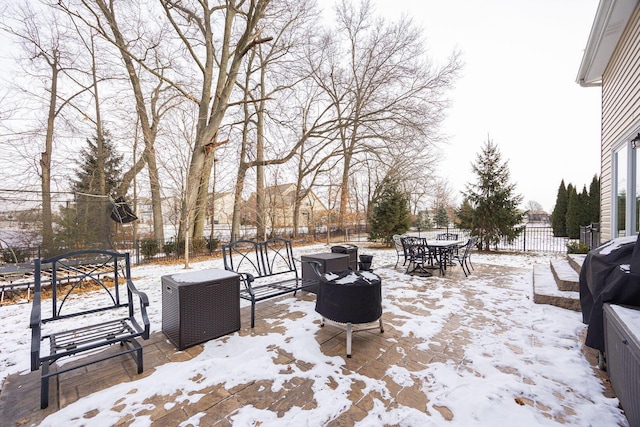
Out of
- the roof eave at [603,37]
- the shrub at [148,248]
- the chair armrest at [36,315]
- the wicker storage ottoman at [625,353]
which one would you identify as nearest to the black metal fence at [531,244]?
the roof eave at [603,37]

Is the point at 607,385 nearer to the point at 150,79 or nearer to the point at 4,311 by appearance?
the point at 4,311

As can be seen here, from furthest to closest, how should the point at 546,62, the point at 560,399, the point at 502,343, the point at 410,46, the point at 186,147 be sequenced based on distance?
the point at 410,46 → the point at 546,62 → the point at 186,147 → the point at 502,343 → the point at 560,399

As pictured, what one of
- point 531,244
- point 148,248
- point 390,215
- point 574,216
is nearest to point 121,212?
point 148,248

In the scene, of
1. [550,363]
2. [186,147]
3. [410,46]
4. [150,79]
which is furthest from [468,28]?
[150,79]

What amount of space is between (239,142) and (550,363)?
14339mm

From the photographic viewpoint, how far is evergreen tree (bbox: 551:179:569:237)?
17609 mm

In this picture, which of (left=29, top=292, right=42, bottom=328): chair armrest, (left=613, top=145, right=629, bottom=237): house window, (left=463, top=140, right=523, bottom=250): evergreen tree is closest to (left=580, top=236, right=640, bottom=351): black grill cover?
(left=613, top=145, right=629, bottom=237): house window

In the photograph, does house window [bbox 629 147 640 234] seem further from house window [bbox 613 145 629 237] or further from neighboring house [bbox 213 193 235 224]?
neighboring house [bbox 213 193 235 224]

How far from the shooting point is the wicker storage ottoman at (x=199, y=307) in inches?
108

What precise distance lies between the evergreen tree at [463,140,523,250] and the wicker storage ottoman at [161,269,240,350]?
11015mm

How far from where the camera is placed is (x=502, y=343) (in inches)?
114

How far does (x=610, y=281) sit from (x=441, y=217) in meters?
28.8

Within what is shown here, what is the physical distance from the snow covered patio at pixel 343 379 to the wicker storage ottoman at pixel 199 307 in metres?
0.13

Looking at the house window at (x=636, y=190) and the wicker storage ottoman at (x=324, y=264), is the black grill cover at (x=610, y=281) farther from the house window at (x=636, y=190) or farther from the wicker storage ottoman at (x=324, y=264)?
the wicker storage ottoman at (x=324, y=264)
